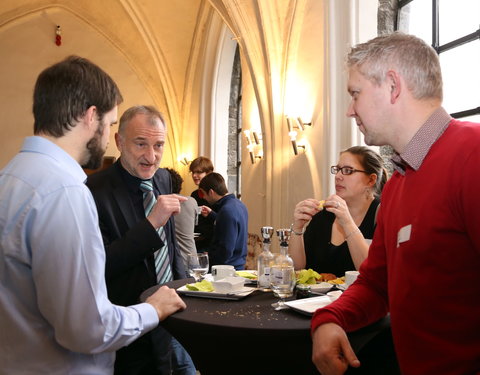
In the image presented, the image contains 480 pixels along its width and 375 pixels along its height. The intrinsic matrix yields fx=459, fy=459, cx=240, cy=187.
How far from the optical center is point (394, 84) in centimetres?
147

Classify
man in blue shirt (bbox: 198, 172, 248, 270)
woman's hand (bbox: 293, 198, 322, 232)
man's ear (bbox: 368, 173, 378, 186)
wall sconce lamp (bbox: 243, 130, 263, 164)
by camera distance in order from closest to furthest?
1. woman's hand (bbox: 293, 198, 322, 232)
2. man's ear (bbox: 368, 173, 378, 186)
3. man in blue shirt (bbox: 198, 172, 248, 270)
4. wall sconce lamp (bbox: 243, 130, 263, 164)

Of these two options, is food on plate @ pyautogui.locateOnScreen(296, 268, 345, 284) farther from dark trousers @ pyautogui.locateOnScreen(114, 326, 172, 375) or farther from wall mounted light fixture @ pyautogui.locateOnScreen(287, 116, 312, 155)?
wall mounted light fixture @ pyautogui.locateOnScreen(287, 116, 312, 155)

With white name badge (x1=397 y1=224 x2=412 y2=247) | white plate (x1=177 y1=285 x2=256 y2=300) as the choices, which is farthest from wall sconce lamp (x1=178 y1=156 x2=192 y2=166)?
white name badge (x1=397 y1=224 x2=412 y2=247)

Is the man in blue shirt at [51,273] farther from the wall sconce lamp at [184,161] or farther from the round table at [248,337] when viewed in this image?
the wall sconce lamp at [184,161]

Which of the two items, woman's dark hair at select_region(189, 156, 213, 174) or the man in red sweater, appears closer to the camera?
the man in red sweater

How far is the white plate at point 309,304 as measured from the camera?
72.0 inches

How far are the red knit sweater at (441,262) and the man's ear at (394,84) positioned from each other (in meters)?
0.20

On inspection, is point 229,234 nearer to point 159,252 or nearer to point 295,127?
point 159,252

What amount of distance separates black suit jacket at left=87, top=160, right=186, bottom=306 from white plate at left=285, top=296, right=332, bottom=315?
0.69 m

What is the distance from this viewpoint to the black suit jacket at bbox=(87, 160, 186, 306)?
2121 mm

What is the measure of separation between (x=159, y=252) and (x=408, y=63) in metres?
1.53

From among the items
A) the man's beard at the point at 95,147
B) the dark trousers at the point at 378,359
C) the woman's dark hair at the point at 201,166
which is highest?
the man's beard at the point at 95,147

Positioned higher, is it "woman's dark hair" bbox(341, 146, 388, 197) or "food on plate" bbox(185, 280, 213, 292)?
"woman's dark hair" bbox(341, 146, 388, 197)

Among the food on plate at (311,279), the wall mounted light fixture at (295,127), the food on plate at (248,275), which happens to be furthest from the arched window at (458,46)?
the food on plate at (248,275)
